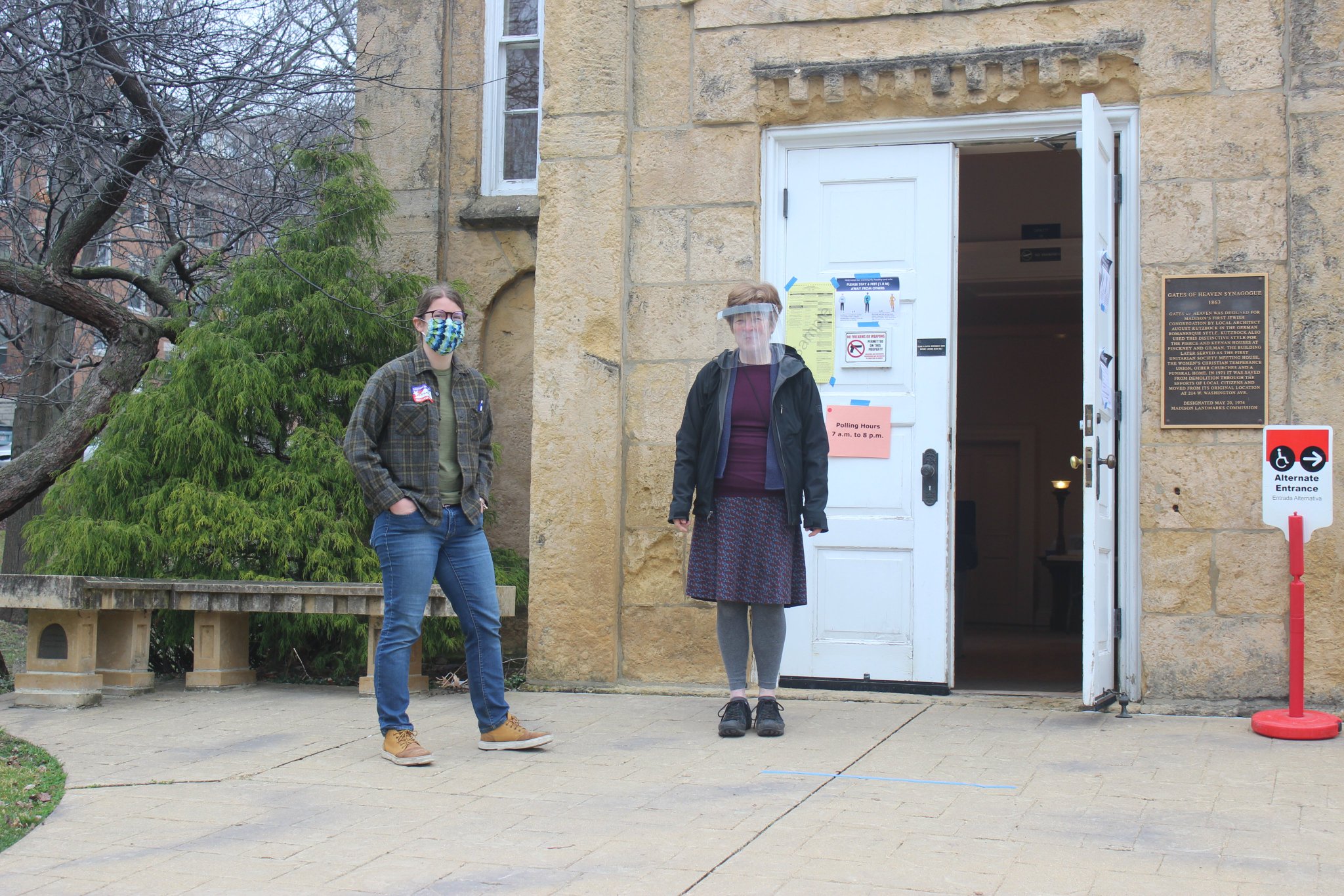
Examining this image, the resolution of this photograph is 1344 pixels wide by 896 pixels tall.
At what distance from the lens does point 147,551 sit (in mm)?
6926

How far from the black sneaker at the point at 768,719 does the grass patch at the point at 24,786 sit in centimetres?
262

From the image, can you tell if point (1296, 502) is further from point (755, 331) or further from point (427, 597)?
point (427, 597)

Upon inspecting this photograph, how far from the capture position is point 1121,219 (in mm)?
6316

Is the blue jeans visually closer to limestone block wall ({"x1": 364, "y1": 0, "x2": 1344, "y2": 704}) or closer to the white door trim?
limestone block wall ({"x1": 364, "y1": 0, "x2": 1344, "y2": 704})

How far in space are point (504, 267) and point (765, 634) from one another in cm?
409

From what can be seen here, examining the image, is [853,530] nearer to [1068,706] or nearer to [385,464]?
[1068,706]

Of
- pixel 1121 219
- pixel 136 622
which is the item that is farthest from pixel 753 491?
pixel 136 622

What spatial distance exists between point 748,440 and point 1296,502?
2326 millimetres

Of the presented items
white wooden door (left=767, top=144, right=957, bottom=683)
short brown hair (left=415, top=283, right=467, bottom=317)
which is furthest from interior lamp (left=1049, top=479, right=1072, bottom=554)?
short brown hair (left=415, top=283, right=467, bottom=317)

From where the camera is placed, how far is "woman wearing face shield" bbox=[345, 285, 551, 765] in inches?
194

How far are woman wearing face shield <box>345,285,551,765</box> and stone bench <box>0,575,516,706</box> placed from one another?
963 millimetres

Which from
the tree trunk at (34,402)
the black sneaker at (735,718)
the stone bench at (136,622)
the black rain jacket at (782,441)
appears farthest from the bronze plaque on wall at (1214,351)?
the tree trunk at (34,402)

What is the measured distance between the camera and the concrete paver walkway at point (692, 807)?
11.2 feet

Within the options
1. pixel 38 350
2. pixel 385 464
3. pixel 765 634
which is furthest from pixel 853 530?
pixel 38 350
